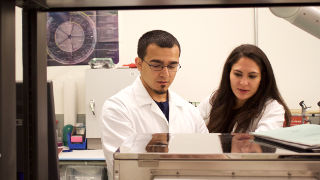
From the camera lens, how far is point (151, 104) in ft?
4.45

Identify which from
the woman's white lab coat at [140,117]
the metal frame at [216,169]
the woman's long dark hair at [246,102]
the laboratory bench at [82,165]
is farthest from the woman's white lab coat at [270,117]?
the laboratory bench at [82,165]

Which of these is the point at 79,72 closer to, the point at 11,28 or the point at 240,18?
the point at 240,18

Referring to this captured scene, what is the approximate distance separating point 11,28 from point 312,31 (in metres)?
0.65

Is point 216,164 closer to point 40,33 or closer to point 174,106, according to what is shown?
point 40,33

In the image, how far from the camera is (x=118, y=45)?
3547mm

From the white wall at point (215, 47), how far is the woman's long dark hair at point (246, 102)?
Result: 1.75 metres

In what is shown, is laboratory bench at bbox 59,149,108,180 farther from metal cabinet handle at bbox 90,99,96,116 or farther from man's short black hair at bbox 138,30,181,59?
man's short black hair at bbox 138,30,181,59

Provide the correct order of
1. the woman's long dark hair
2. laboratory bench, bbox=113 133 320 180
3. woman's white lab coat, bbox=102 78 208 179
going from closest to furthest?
laboratory bench, bbox=113 133 320 180
woman's white lab coat, bbox=102 78 208 179
the woman's long dark hair

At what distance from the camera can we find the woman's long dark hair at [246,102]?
1530mm

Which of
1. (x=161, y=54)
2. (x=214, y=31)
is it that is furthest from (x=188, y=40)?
(x=161, y=54)

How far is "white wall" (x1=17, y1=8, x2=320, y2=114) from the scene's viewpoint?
3.34 meters

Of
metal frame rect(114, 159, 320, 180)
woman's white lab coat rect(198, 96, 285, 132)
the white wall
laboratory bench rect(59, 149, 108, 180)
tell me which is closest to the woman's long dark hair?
woman's white lab coat rect(198, 96, 285, 132)

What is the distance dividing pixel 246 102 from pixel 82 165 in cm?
165

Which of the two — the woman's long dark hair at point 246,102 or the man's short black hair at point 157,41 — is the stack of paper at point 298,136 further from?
the woman's long dark hair at point 246,102
